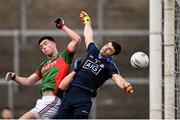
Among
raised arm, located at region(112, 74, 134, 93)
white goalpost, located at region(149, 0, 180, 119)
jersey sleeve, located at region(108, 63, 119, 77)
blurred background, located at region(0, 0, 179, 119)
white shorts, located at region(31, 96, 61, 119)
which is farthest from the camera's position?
blurred background, located at region(0, 0, 179, 119)

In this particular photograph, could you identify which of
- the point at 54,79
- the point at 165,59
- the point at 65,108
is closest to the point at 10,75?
the point at 54,79

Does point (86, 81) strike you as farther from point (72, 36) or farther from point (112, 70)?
point (72, 36)

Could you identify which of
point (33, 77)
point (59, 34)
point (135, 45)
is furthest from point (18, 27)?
point (33, 77)

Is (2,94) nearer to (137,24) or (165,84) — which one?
(137,24)

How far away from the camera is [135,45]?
19.2 m

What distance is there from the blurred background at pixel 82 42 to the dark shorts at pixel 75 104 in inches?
296

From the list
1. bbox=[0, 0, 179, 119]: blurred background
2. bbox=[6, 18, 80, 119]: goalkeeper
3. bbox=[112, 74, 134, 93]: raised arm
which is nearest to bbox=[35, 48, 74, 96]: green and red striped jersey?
bbox=[6, 18, 80, 119]: goalkeeper

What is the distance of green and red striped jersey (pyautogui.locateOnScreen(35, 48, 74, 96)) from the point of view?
1039cm

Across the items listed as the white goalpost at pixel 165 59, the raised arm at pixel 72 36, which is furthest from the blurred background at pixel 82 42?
the raised arm at pixel 72 36

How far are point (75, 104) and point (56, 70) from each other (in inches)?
22.5

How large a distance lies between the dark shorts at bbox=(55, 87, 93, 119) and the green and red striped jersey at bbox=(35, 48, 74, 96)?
26 cm

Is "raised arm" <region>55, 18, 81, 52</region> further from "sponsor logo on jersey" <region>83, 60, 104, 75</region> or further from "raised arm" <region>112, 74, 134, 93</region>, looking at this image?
"raised arm" <region>112, 74, 134, 93</region>

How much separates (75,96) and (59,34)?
8465 mm

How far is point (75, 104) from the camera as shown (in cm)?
1010
